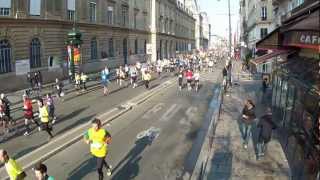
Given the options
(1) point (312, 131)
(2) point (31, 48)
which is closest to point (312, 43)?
(1) point (312, 131)

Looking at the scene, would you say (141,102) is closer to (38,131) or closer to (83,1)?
(38,131)

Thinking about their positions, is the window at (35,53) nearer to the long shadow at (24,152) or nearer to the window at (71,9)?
the window at (71,9)

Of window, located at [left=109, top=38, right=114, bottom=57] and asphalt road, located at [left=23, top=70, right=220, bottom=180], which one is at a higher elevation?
window, located at [left=109, top=38, right=114, bottom=57]

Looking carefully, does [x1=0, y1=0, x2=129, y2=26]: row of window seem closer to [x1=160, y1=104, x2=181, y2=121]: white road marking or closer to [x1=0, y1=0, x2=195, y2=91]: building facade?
[x1=0, y1=0, x2=195, y2=91]: building facade

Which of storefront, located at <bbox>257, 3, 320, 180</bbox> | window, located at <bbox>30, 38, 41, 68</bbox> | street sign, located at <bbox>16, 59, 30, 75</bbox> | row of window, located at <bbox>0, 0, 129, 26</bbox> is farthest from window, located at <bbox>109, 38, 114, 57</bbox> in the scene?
storefront, located at <bbox>257, 3, 320, 180</bbox>

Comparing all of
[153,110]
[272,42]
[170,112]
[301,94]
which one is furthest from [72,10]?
[301,94]

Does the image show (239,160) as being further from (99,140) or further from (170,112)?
(170,112)

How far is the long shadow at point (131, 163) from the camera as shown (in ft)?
40.8

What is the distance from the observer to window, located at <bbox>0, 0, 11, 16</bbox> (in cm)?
3347

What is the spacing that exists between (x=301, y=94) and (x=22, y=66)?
26838 millimetres

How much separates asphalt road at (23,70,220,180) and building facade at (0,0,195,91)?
1221 cm

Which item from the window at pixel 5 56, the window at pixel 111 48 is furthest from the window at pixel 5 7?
the window at pixel 111 48

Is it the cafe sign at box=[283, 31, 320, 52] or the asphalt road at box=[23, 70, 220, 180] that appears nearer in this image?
the cafe sign at box=[283, 31, 320, 52]

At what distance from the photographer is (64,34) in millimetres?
43562
